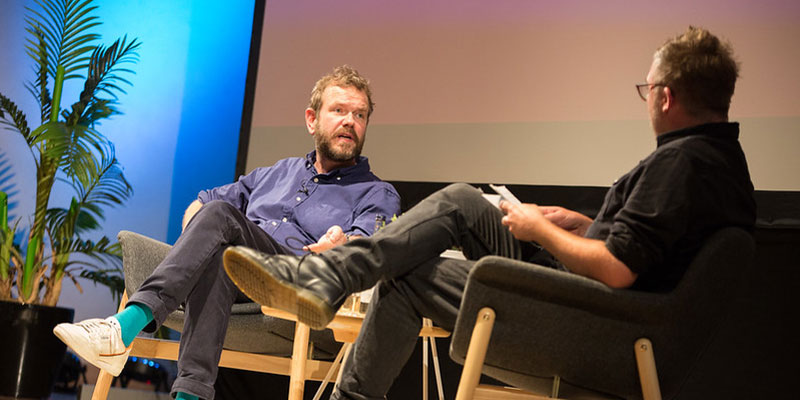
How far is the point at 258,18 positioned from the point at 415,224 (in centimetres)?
278

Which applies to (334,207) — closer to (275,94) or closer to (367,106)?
(367,106)

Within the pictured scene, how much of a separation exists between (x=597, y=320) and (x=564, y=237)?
202 millimetres

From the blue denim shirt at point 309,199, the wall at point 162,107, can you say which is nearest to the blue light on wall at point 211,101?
the wall at point 162,107

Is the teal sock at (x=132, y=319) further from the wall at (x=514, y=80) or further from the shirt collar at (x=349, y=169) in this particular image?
the wall at (x=514, y=80)

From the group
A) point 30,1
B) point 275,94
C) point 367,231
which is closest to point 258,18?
point 275,94

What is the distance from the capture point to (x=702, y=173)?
5.20 feet

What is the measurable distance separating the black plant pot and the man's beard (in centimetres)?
173

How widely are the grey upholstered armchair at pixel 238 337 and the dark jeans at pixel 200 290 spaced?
0.36 metres

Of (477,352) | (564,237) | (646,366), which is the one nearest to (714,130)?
→ (564,237)

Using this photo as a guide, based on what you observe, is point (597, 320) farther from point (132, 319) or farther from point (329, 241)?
point (132, 319)

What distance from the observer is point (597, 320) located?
1550mm

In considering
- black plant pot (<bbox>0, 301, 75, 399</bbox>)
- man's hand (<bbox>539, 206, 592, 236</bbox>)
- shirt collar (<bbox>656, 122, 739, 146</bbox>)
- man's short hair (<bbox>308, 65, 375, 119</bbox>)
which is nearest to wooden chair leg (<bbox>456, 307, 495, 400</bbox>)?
man's hand (<bbox>539, 206, 592, 236</bbox>)

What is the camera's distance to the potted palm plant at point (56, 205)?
3543mm

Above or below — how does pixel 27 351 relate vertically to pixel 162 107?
below
